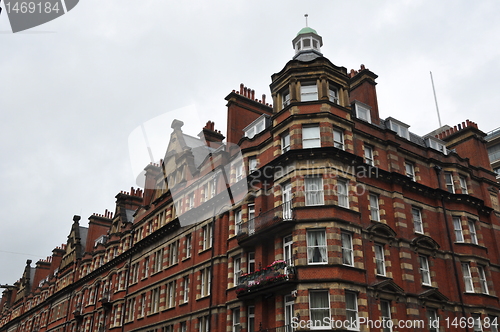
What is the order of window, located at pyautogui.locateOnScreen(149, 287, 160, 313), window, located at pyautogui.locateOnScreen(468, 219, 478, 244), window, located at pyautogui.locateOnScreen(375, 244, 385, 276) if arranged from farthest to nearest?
window, located at pyautogui.locateOnScreen(149, 287, 160, 313), window, located at pyautogui.locateOnScreen(468, 219, 478, 244), window, located at pyautogui.locateOnScreen(375, 244, 385, 276)

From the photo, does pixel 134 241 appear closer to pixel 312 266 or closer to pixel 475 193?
pixel 312 266

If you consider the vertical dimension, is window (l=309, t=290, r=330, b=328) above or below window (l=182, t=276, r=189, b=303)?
below

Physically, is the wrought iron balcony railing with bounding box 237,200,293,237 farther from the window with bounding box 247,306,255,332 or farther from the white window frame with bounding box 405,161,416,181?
the white window frame with bounding box 405,161,416,181

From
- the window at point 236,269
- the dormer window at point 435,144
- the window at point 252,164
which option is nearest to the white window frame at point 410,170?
the dormer window at point 435,144

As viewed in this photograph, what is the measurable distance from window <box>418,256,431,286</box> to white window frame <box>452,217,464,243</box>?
11.5ft

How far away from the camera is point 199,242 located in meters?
33.5

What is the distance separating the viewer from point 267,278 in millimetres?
24875

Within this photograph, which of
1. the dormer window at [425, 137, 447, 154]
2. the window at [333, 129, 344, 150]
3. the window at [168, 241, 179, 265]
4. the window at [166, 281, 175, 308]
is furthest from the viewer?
the window at [168, 241, 179, 265]

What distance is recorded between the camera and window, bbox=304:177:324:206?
1008 inches

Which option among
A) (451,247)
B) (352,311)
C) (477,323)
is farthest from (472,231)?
(352,311)

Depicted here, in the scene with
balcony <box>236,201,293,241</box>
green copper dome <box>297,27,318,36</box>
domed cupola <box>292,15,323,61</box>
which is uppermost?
green copper dome <box>297,27,318,36</box>

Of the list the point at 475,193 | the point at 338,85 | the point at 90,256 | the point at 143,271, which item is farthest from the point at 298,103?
the point at 90,256

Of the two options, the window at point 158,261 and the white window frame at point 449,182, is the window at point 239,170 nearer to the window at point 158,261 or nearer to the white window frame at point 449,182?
the window at point 158,261

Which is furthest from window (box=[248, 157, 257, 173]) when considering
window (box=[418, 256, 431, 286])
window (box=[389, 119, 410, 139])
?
window (box=[418, 256, 431, 286])
